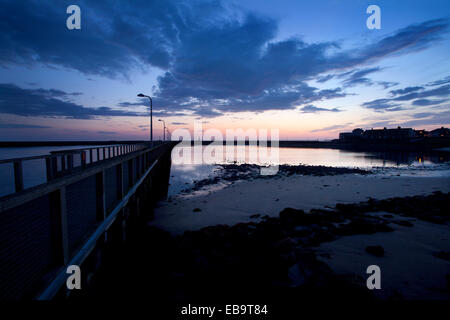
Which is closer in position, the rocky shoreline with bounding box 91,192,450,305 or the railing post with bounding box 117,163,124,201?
the rocky shoreline with bounding box 91,192,450,305

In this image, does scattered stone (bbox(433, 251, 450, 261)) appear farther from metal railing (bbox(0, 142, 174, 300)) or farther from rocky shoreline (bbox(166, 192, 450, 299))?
metal railing (bbox(0, 142, 174, 300))

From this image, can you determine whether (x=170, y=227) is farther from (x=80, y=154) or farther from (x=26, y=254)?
(x=26, y=254)

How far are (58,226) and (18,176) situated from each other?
4.62 feet

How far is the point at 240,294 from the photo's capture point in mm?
4773

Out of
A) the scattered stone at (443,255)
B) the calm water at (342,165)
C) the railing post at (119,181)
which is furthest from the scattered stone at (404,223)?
the calm water at (342,165)

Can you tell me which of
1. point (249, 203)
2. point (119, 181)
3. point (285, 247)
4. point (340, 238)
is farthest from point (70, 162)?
point (249, 203)

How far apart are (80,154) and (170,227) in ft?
19.0

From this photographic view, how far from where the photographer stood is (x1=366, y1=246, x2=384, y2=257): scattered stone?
606 centimetres

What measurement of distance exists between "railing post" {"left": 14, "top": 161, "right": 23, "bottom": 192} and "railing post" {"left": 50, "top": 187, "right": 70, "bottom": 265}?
83 cm

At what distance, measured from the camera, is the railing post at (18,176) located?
356 centimetres

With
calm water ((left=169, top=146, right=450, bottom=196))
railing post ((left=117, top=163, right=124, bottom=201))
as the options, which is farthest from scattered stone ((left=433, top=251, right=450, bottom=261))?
calm water ((left=169, top=146, right=450, bottom=196))

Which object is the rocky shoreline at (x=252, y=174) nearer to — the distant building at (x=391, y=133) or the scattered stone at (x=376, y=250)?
the scattered stone at (x=376, y=250)

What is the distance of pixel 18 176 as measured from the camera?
360cm
